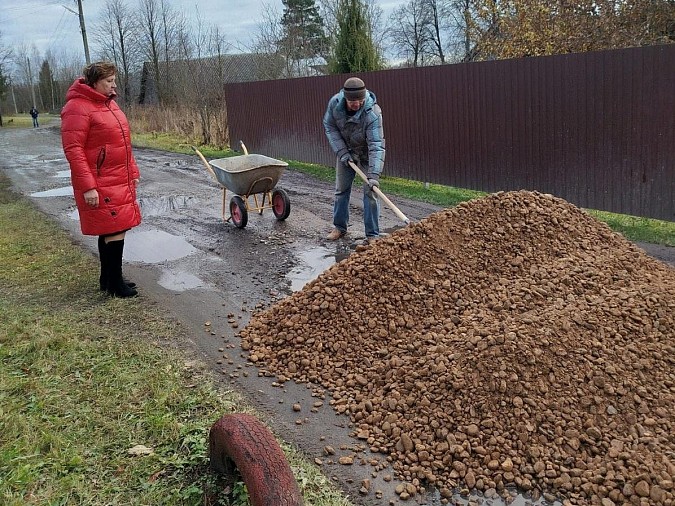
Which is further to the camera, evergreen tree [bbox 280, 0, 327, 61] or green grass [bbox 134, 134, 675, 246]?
evergreen tree [bbox 280, 0, 327, 61]

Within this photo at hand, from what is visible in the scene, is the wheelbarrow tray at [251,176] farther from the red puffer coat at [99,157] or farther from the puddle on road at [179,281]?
the red puffer coat at [99,157]

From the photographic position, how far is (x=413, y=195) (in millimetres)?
9648

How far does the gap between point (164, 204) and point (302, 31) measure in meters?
17.7

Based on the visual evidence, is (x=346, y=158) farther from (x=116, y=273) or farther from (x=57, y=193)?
(x=57, y=193)

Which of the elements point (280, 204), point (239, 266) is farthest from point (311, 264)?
point (280, 204)

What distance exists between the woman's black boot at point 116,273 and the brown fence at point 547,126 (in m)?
5.68

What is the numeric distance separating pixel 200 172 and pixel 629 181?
8.90 metres

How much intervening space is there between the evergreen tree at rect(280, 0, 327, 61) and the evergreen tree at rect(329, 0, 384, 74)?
817 cm

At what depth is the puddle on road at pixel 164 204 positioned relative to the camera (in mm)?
9211

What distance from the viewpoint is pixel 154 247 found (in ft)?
23.4

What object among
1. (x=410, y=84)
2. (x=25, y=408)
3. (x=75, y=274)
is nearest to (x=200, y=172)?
(x=410, y=84)

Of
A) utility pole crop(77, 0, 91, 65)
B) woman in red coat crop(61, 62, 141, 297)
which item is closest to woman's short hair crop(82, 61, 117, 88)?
woman in red coat crop(61, 62, 141, 297)

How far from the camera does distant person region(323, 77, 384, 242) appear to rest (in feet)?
20.4

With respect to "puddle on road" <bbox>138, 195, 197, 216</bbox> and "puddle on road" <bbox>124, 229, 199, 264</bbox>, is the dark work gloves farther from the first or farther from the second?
"puddle on road" <bbox>138, 195, 197, 216</bbox>
